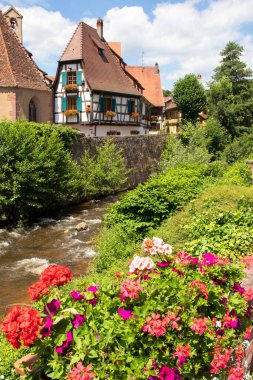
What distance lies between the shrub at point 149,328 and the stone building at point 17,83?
22.7 m

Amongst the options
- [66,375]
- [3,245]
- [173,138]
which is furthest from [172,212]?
[173,138]

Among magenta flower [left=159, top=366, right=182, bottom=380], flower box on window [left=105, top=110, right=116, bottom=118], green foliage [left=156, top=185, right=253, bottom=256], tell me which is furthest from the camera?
flower box on window [left=105, top=110, right=116, bottom=118]

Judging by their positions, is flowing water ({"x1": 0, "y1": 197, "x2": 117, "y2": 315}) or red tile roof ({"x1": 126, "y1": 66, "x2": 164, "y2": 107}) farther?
red tile roof ({"x1": 126, "y1": 66, "x2": 164, "y2": 107})

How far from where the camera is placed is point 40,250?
45.1 ft

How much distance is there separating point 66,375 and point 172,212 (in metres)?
8.15

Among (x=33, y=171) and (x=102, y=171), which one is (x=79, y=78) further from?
(x=33, y=171)

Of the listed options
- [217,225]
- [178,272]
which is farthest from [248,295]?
[217,225]

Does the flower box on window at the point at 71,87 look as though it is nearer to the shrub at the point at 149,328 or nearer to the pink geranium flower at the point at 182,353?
the shrub at the point at 149,328

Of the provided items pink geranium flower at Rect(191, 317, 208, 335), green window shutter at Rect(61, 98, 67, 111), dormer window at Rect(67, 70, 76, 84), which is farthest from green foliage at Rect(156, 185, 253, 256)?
dormer window at Rect(67, 70, 76, 84)

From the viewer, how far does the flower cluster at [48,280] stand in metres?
3.48

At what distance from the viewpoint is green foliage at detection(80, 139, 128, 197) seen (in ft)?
74.0

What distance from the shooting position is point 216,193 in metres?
10.2

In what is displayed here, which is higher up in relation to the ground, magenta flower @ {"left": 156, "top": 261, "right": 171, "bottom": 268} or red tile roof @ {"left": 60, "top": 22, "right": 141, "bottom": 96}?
red tile roof @ {"left": 60, "top": 22, "right": 141, "bottom": 96}

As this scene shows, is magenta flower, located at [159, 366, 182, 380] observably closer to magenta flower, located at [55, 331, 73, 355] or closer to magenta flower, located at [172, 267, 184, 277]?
magenta flower, located at [55, 331, 73, 355]
